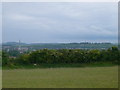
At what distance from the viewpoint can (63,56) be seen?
20.8 feet

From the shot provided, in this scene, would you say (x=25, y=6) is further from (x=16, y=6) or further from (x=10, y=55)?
(x=10, y=55)

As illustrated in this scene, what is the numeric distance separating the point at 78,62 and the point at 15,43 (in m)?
2.10

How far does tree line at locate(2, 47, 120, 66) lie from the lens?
6234mm

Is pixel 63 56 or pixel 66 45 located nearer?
pixel 66 45

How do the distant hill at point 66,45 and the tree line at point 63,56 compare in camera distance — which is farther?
the tree line at point 63,56

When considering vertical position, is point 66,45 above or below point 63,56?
above

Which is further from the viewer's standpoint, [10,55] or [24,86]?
[10,55]

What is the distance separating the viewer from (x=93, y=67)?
20.3ft

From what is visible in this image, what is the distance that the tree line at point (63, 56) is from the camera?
20.5ft

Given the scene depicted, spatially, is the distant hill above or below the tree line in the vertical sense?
above

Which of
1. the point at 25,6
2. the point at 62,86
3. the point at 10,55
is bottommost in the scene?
the point at 62,86

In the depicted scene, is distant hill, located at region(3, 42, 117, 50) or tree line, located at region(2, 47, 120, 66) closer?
distant hill, located at region(3, 42, 117, 50)

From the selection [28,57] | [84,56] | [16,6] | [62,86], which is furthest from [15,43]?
[84,56]

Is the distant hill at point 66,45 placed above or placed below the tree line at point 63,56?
above
